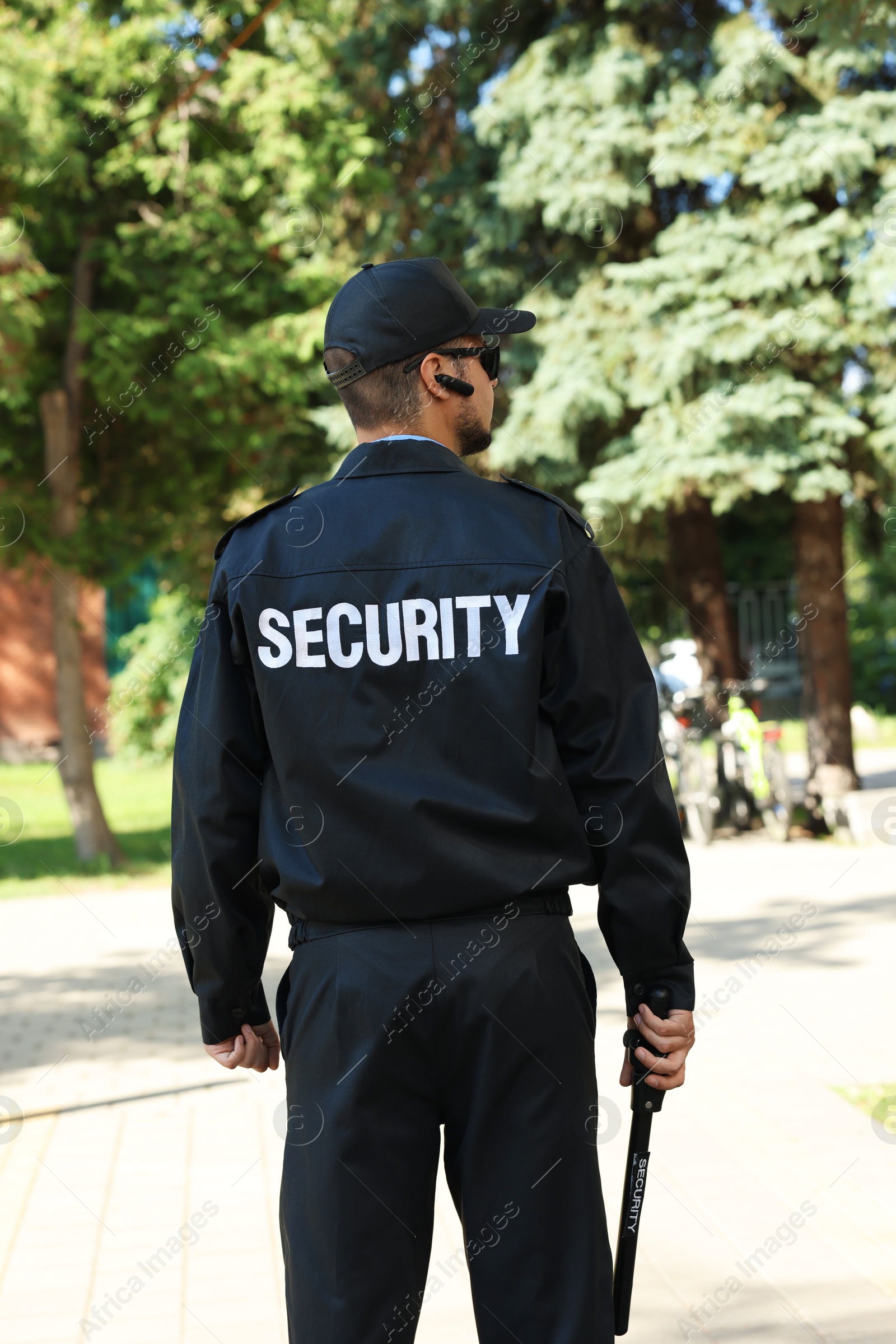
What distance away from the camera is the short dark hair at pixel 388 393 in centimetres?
217

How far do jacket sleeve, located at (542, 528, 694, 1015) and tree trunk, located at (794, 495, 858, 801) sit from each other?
405 inches

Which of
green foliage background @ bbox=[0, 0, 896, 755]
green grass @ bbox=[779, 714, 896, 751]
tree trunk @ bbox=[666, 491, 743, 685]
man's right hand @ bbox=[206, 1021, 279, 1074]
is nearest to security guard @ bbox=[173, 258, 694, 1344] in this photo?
man's right hand @ bbox=[206, 1021, 279, 1074]

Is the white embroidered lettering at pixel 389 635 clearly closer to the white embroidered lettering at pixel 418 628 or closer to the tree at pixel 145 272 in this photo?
the white embroidered lettering at pixel 418 628

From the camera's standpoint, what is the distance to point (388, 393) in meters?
2.17

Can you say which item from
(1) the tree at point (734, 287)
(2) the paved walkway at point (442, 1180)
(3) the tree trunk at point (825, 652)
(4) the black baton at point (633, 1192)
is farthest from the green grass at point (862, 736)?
(4) the black baton at point (633, 1192)

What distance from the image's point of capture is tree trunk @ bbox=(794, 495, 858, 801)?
12.0 meters

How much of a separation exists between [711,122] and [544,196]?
4.99 ft

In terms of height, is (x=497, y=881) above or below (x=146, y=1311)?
above

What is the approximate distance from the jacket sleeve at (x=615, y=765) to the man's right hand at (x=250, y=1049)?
644 millimetres

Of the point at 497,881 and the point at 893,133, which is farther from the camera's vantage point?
the point at 893,133

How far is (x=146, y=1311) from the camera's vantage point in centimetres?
346

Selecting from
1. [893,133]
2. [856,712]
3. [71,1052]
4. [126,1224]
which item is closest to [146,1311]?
[126,1224]

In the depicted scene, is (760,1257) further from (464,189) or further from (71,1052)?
(464,189)

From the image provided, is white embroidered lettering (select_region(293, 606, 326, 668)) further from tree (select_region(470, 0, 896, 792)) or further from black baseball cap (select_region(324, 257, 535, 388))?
tree (select_region(470, 0, 896, 792))
